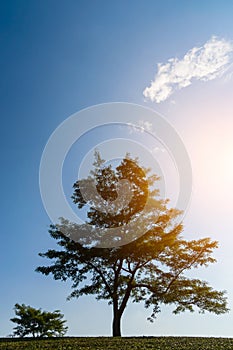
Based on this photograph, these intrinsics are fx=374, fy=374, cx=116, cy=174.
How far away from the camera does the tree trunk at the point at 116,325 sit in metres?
29.2

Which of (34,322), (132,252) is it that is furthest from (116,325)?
(34,322)

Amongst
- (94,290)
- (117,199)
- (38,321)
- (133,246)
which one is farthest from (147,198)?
(38,321)

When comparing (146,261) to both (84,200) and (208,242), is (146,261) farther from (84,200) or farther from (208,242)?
(84,200)

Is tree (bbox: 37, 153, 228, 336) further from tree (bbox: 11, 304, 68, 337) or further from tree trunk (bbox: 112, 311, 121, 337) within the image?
tree (bbox: 11, 304, 68, 337)

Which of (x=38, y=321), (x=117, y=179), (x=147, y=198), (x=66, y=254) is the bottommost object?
(x=38, y=321)

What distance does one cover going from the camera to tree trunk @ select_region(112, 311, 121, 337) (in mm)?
29209

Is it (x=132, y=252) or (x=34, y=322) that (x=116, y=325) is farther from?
(x=34, y=322)

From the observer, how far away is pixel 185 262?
30844 millimetres

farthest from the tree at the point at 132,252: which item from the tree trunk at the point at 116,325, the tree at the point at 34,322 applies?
the tree at the point at 34,322

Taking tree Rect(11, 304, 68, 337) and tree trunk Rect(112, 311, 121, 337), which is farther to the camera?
tree Rect(11, 304, 68, 337)

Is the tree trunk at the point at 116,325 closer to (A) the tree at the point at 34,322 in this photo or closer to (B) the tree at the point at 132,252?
(B) the tree at the point at 132,252

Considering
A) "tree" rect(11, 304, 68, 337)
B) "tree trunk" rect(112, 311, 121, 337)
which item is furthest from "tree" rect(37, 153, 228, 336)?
"tree" rect(11, 304, 68, 337)

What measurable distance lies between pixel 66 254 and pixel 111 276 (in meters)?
4.21

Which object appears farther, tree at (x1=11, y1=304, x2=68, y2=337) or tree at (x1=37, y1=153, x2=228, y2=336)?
tree at (x1=11, y1=304, x2=68, y2=337)
